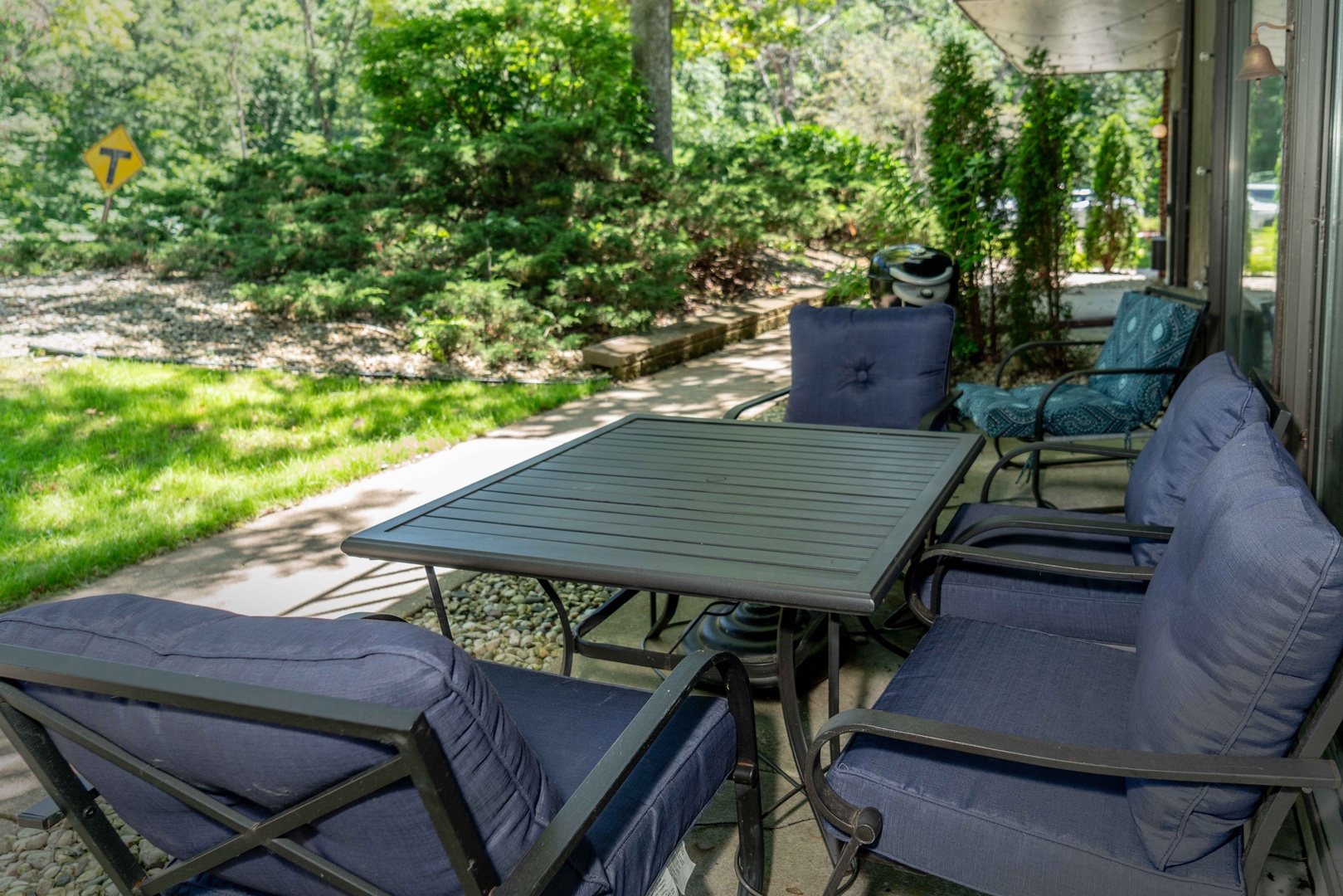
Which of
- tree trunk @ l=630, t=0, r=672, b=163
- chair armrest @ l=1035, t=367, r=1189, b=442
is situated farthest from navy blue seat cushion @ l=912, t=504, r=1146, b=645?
tree trunk @ l=630, t=0, r=672, b=163

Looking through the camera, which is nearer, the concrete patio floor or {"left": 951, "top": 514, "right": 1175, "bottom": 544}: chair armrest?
the concrete patio floor

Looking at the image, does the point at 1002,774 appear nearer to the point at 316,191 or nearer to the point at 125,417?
the point at 125,417

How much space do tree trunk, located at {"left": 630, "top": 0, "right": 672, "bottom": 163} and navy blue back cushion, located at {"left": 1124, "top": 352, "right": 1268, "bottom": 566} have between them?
8183mm

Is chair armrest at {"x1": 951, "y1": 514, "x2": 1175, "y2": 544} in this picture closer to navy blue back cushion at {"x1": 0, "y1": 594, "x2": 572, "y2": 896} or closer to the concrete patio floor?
the concrete patio floor

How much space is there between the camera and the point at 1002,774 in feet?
5.49

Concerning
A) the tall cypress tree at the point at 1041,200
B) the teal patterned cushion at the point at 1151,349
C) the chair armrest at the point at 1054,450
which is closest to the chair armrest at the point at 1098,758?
the chair armrest at the point at 1054,450

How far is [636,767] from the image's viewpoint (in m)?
1.71

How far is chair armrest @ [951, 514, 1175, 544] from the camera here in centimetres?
230

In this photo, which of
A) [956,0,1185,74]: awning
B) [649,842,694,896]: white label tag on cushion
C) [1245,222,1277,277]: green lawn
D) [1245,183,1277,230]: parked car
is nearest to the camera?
[649,842,694,896]: white label tag on cushion

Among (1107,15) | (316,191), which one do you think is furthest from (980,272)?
(316,191)

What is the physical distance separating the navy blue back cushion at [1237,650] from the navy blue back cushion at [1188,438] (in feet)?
1.87

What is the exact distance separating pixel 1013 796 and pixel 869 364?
2.64 metres

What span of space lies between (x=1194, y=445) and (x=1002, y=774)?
1052 millimetres

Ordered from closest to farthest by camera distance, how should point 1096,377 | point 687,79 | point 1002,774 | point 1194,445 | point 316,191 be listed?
point 1002,774 < point 1194,445 < point 1096,377 < point 316,191 < point 687,79
